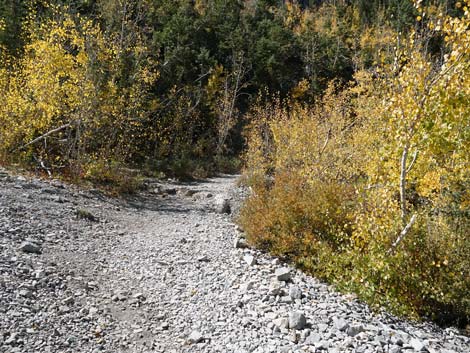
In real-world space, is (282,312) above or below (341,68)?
below

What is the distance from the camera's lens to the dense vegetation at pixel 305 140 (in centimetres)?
609

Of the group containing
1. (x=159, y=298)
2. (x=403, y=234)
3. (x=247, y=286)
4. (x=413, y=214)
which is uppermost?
(x=413, y=214)

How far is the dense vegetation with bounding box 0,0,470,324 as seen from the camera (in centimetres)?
609

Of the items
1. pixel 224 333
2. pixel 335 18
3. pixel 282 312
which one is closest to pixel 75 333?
pixel 224 333

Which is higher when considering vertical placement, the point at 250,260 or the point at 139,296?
the point at 250,260

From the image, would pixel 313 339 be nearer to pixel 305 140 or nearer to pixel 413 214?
pixel 413 214

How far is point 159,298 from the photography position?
22.5 feet

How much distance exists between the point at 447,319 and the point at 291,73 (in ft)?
109

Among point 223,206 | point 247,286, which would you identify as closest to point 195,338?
point 247,286

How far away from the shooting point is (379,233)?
21.3 feet

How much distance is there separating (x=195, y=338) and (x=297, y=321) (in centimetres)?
145

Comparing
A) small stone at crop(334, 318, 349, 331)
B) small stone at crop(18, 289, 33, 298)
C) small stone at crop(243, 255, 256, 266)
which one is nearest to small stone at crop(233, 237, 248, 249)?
small stone at crop(243, 255, 256, 266)

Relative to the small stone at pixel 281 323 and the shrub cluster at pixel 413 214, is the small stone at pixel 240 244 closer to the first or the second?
the shrub cluster at pixel 413 214

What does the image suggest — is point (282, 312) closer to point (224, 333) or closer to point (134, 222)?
point (224, 333)
